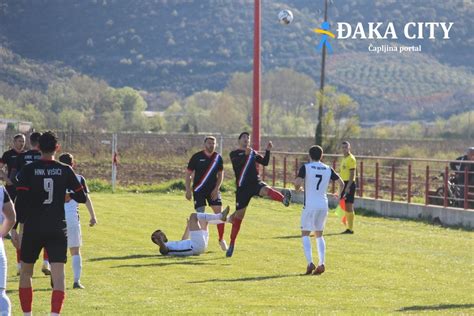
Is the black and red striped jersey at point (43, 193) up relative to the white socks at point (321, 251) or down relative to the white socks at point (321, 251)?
up

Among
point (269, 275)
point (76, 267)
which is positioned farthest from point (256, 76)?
point (76, 267)

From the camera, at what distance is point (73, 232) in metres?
15.1

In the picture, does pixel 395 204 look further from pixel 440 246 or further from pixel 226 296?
pixel 226 296

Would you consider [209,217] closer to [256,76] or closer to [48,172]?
[48,172]

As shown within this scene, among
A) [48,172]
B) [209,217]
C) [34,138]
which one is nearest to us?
[48,172]

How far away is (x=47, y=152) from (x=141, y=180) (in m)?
33.6

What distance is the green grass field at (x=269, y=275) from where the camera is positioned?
1338 cm

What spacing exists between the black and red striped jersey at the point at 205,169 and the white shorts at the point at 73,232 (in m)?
4.29

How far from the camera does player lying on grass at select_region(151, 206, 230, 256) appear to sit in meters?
18.8

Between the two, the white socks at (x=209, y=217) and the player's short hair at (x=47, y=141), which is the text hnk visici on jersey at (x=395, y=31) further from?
the player's short hair at (x=47, y=141)

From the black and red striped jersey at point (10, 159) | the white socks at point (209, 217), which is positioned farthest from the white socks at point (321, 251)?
the black and red striped jersey at point (10, 159)

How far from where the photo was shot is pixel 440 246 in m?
21.8

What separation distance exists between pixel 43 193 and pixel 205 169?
8115 mm

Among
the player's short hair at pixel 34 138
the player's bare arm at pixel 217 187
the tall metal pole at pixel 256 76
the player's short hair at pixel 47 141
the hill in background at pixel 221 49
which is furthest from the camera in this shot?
the hill in background at pixel 221 49
